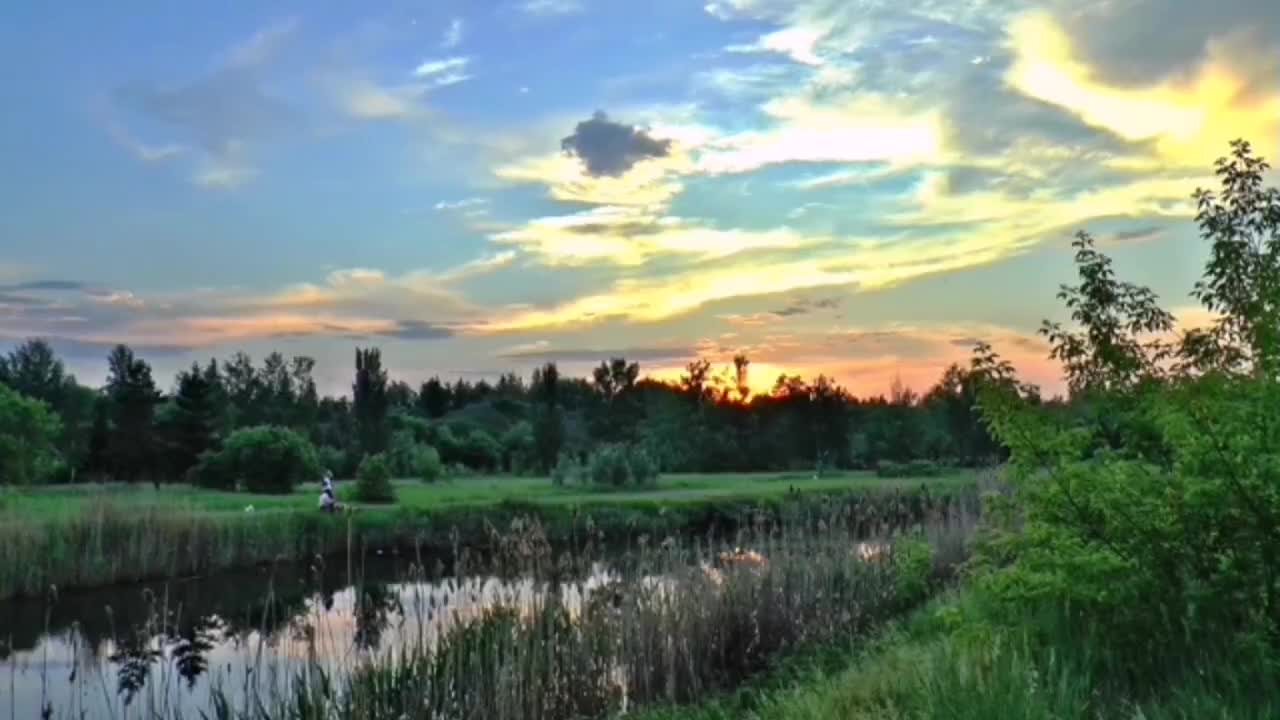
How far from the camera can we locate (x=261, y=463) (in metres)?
34.6

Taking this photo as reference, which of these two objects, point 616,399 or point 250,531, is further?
point 616,399

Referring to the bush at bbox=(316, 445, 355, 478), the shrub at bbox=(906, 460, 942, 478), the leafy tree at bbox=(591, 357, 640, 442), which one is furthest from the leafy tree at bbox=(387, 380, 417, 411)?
the shrub at bbox=(906, 460, 942, 478)

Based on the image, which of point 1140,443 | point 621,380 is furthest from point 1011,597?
point 621,380

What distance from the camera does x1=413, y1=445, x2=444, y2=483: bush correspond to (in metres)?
40.7

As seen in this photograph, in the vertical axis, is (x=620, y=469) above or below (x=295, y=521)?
above

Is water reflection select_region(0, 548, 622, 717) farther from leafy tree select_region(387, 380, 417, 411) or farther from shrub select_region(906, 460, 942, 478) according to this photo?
leafy tree select_region(387, 380, 417, 411)

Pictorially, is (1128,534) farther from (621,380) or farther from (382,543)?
(621,380)

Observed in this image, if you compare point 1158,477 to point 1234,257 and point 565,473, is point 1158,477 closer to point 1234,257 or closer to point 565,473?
point 1234,257

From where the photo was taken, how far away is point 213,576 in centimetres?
2102

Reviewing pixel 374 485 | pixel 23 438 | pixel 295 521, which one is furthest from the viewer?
pixel 23 438

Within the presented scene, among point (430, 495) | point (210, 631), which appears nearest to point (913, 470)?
point (430, 495)

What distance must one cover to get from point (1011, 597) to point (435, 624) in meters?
5.98

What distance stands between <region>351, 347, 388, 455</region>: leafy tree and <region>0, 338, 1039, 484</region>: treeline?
0.09 m

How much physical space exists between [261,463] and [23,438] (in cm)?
646
